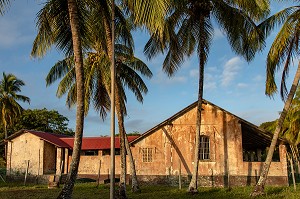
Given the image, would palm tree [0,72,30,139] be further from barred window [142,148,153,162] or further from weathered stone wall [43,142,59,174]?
barred window [142,148,153,162]

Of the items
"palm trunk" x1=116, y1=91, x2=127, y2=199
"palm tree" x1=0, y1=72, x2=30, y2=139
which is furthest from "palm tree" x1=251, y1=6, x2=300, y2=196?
"palm tree" x1=0, y1=72, x2=30, y2=139

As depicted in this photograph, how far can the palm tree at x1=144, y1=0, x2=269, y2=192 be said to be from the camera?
16766 mm

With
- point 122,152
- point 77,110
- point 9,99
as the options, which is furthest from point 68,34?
point 9,99

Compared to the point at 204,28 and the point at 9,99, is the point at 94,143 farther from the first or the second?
the point at 204,28

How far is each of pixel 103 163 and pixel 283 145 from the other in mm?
13713

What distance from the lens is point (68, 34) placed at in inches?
524

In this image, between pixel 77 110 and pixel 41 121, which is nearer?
pixel 77 110

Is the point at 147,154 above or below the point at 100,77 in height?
below

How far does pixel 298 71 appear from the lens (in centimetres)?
1583

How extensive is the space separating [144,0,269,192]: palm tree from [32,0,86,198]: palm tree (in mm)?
4829

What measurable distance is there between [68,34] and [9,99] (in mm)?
26826

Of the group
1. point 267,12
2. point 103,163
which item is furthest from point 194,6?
point 103,163

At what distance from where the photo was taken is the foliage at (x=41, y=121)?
4528cm

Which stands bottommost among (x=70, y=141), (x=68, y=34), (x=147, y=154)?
(x=147, y=154)
